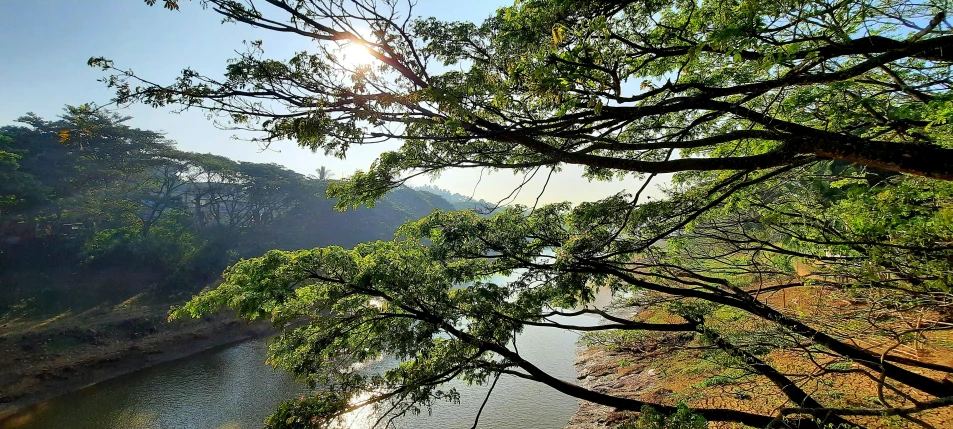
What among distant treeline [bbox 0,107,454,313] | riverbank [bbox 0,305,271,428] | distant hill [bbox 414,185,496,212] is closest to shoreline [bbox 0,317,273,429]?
riverbank [bbox 0,305,271,428]

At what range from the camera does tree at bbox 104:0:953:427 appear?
2.82 m

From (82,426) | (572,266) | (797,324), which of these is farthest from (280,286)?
(82,426)

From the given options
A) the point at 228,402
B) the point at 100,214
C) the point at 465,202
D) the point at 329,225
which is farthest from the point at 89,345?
the point at 329,225

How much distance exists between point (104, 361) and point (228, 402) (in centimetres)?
704

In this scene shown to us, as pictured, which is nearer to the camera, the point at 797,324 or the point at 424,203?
the point at 797,324

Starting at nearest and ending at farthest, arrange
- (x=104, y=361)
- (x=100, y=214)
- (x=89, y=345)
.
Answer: (x=104, y=361), (x=89, y=345), (x=100, y=214)

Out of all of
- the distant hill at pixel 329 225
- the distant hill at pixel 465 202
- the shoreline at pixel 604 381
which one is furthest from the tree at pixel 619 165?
the distant hill at pixel 329 225

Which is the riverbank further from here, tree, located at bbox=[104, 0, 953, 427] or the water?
tree, located at bbox=[104, 0, 953, 427]

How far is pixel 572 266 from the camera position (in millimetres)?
4758

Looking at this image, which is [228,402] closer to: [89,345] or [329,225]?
[89,345]

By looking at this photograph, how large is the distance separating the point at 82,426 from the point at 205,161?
1969cm

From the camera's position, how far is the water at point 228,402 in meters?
10.5

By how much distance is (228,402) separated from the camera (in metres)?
11.9

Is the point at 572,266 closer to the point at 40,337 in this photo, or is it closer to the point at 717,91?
the point at 717,91
